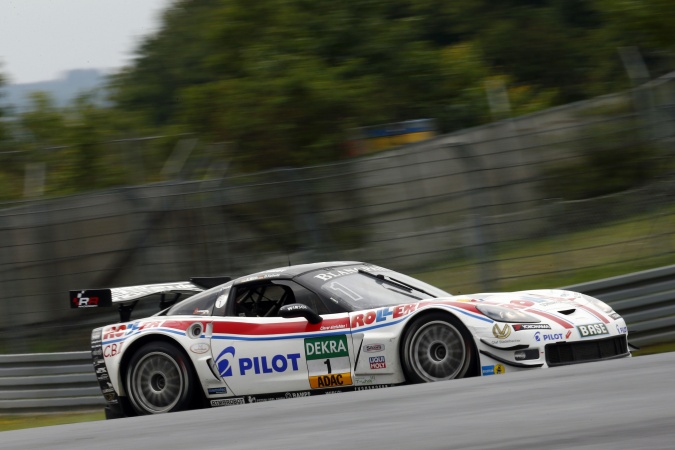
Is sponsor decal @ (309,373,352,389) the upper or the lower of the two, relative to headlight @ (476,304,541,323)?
lower

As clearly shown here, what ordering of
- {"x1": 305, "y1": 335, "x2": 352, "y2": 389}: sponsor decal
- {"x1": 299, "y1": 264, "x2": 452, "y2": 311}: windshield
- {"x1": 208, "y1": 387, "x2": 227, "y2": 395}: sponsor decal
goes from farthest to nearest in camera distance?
{"x1": 208, "y1": 387, "x2": 227, "y2": 395}: sponsor decal → {"x1": 299, "y1": 264, "x2": 452, "y2": 311}: windshield → {"x1": 305, "y1": 335, "x2": 352, "y2": 389}: sponsor decal

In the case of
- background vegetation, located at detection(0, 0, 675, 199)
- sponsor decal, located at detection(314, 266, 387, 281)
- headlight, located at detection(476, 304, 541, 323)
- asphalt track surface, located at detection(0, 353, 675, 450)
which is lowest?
asphalt track surface, located at detection(0, 353, 675, 450)

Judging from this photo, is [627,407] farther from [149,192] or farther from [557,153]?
[149,192]

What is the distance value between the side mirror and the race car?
0.04 feet

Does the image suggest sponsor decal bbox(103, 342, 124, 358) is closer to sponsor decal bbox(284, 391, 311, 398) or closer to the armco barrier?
sponsor decal bbox(284, 391, 311, 398)

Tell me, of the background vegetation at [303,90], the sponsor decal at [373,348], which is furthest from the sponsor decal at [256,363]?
the background vegetation at [303,90]

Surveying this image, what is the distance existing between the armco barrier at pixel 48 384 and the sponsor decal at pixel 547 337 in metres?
5.49

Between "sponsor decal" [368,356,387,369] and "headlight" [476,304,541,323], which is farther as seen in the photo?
"sponsor decal" [368,356,387,369]

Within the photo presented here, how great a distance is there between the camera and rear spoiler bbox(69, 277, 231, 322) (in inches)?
329

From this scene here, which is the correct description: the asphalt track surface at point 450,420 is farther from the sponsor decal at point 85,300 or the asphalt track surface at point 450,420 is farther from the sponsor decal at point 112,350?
the sponsor decal at point 85,300

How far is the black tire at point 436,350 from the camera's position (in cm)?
659

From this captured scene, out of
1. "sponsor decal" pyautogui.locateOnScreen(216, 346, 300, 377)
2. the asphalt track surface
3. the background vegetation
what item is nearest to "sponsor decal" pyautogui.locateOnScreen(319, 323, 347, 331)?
"sponsor decal" pyautogui.locateOnScreen(216, 346, 300, 377)

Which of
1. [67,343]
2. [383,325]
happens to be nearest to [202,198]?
→ [67,343]

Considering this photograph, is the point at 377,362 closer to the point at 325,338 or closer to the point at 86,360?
the point at 325,338
